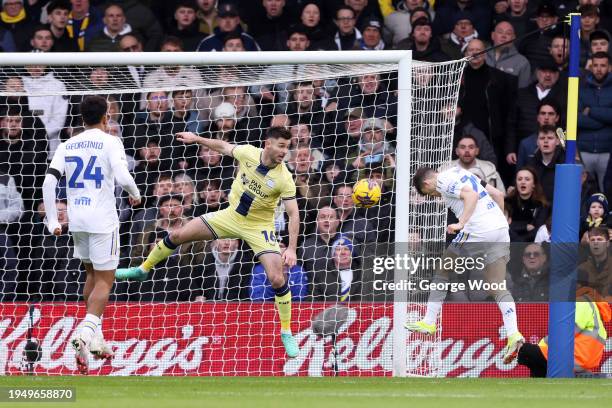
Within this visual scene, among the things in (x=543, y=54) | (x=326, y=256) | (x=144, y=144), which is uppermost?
(x=543, y=54)

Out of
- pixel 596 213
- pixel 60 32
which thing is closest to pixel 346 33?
pixel 60 32

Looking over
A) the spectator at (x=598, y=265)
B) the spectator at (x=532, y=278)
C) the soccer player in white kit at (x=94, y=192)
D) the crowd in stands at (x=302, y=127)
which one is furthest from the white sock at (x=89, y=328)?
the spectator at (x=598, y=265)

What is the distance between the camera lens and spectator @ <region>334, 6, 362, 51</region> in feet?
49.1

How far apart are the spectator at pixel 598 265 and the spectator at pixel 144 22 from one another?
19.0ft

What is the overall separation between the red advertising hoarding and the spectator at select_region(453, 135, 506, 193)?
200cm

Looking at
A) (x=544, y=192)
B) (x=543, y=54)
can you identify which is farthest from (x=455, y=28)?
(x=544, y=192)

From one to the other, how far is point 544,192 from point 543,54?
208 cm

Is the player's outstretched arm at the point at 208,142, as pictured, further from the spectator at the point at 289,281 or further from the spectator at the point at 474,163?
the spectator at the point at 474,163

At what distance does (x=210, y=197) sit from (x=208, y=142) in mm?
1973

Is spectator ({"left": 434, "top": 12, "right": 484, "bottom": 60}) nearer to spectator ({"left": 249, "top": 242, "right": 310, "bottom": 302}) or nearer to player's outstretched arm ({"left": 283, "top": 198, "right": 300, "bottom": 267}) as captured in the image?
spectator ({"left": 249, "top": 242, "right": 310, "bottom": 302})

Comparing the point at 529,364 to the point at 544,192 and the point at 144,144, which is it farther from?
the point at 144,144

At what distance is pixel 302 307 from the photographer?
1208cm

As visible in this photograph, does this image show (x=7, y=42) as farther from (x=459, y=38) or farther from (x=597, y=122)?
(x=597, y=122)

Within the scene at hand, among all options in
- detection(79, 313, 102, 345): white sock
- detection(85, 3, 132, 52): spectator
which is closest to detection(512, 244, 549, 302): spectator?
detection(79, 313, 102, 345): white sock
